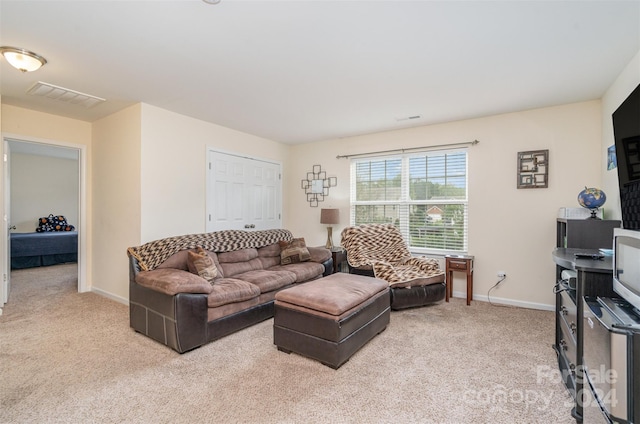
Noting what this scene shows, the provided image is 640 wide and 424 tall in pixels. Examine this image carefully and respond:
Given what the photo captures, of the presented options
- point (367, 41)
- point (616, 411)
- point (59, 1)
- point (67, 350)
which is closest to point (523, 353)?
point (616, 411)

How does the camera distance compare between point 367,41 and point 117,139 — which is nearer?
point 367,41

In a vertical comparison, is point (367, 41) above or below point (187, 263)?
above

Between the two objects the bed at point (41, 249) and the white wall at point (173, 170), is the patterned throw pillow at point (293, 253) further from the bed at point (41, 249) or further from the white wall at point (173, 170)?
the bed at point (41, 249)

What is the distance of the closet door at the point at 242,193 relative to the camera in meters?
4.42

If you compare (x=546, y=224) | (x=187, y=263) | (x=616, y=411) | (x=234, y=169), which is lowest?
(x=616, y=411)

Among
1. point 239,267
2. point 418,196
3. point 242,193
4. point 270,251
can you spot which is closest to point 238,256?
point 239,267

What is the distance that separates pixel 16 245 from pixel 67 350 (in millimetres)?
4627

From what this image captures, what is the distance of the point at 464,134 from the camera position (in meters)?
4.13

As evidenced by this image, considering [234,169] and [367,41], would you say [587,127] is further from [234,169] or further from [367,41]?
[234,169]

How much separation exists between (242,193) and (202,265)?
1.94m

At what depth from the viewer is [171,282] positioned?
2588mm

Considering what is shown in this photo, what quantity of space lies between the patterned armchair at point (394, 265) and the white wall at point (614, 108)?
180cm

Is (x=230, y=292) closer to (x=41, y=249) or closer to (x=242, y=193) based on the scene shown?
(x=242, y=193)

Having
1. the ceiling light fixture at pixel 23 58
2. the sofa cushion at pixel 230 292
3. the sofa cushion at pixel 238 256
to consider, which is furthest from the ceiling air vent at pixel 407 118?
the ceiling light fixture at pixel 23 58
